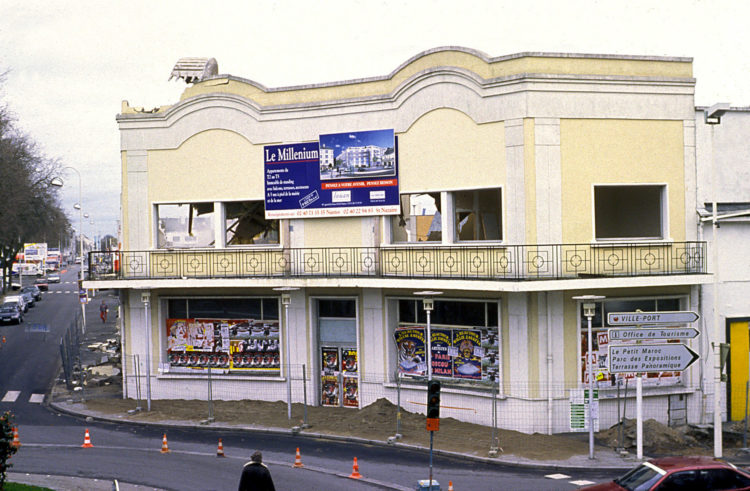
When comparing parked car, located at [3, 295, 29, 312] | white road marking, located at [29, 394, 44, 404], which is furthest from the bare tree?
white road marking, located at [29, 394, 44, 404]

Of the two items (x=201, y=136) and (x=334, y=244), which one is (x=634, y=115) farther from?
(x=201, y=136)

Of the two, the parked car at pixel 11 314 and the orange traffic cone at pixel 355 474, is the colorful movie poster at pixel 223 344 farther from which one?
the parked car at pixel 11 314

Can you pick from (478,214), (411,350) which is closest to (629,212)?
(478,214)

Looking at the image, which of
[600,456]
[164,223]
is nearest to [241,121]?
[164,223]

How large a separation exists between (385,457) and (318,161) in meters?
9.11

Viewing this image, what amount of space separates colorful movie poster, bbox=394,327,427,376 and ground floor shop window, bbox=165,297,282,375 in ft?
13.1

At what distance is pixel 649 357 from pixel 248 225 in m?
12.9

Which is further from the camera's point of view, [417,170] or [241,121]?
[241,121]

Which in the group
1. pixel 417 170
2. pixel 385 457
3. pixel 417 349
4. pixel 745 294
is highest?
pixel 417 170

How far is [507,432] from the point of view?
21.1 meters

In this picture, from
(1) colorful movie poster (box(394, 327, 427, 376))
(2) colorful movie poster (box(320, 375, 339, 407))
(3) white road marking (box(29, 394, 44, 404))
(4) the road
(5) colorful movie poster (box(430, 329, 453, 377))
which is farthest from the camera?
(3) white road marking (box(29, 394, 44, 404))

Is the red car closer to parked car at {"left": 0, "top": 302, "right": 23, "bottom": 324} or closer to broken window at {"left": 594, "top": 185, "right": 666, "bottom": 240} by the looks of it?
broken window at {"left": 594, "top": 185, "right": 666, "bottom": 240}

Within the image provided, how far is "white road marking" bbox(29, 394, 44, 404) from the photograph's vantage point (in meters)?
27.5

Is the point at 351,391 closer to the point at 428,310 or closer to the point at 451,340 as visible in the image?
the point at 451,340
